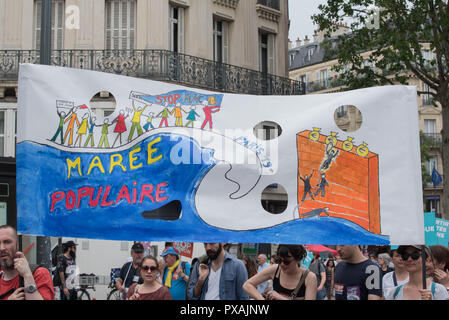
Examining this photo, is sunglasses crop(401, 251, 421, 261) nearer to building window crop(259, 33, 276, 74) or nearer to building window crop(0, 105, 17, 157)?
building window crop(0, 105, 17, 157)

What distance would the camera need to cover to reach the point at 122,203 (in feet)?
18.7

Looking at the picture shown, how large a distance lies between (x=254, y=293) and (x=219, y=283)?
1.10m

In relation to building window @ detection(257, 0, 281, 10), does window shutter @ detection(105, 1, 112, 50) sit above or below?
below

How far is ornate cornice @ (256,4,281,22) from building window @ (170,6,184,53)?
4.01m

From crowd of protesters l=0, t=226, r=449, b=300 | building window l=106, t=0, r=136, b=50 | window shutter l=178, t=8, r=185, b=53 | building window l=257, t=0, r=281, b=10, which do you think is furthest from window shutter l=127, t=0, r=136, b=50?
crowd of protesters l=0, t=226, r=449, b=300

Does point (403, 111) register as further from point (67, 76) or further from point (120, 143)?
point (67, 76)

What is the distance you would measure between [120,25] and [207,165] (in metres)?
18.9

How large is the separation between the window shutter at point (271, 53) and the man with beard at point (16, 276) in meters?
24.4

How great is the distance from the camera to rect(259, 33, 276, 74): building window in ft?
94.5

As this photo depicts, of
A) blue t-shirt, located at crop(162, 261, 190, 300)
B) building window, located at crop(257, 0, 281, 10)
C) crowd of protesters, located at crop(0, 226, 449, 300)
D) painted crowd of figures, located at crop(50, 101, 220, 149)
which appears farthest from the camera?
building window, located at crop(257, 0, 281, 10)

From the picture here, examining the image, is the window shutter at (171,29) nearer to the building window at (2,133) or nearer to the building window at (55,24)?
the building window at (55,24)

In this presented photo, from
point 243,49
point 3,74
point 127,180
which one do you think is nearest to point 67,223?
point 127,180

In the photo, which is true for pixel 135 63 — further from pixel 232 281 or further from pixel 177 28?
pixel 232 281
